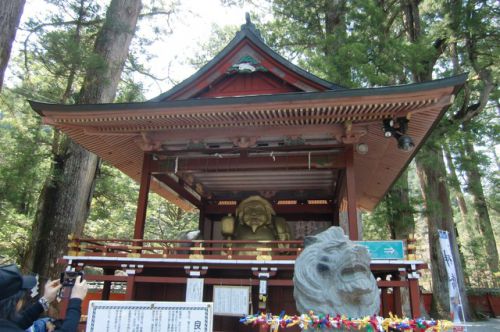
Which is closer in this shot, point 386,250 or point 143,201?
point 386,250

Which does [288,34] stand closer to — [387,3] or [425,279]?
[387,3]

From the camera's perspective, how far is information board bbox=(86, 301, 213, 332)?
3676 mm

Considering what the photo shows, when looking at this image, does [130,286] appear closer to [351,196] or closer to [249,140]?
[249,140]

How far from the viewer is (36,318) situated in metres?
2.63

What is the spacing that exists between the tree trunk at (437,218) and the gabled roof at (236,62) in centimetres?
744

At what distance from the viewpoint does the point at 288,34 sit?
714 inches

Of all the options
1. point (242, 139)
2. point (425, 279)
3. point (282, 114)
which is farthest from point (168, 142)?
point (425, 279)

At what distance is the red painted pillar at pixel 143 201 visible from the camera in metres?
8.40

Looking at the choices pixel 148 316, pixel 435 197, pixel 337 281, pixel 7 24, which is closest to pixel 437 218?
pixel 435 197

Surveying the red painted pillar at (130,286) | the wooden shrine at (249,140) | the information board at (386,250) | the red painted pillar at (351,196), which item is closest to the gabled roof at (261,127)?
the wooden shrine at (249,140)

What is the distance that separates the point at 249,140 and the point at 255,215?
2503mm

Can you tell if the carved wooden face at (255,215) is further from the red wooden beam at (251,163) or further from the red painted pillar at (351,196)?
the red painted pillar at (351,196)

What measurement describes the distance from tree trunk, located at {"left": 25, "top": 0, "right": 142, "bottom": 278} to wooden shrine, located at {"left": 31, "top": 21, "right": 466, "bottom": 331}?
39.7 inches

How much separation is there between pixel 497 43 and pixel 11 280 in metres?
16.8
